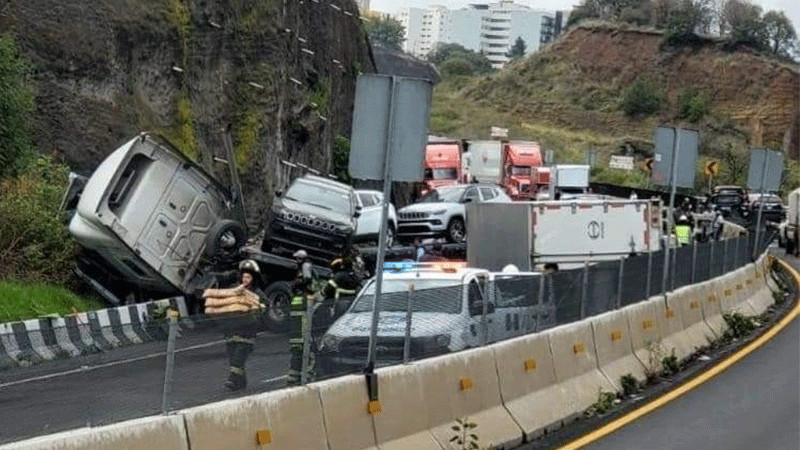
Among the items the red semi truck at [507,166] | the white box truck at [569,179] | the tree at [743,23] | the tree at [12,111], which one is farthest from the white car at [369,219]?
the tree at [743,23]

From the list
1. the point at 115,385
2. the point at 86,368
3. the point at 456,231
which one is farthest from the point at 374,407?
the point at 456,231

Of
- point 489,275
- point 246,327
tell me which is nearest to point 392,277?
point 489,275

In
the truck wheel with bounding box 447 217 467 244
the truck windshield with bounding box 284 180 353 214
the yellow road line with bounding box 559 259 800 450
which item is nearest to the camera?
the yellow road line with bounding box 559 259 800 450

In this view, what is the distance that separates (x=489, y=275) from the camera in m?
18.2

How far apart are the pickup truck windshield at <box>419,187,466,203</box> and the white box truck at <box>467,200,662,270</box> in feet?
36.4

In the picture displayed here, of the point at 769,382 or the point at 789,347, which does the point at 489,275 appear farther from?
the point at 789,347

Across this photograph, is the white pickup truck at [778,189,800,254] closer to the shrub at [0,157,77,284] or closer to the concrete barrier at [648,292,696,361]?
the concrete barrier at [648,292,696,361]

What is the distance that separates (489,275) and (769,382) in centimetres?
387

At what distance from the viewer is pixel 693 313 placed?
23281mm

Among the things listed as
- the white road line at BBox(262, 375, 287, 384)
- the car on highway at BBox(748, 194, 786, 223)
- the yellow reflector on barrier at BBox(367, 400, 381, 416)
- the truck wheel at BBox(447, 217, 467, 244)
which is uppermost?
the white road line at BBox(262, 375, 287, 384)

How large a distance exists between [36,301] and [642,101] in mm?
97117

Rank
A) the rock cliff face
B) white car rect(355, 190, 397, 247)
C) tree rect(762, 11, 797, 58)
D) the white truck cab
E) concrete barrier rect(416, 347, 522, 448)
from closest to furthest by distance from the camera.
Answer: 1. the white truck cab
2. concrete barrier rect(416, 347, 522, 448)
3. the rock cliff face
4. white car rect(355, 190, 397, 247)
5. tree rect(762, 11, 797, 58)

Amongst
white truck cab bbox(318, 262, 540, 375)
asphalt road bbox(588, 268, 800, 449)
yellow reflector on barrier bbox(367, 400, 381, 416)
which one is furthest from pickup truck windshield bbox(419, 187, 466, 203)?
yellow reflector on barrier bbox(367, 400, 381, 416)

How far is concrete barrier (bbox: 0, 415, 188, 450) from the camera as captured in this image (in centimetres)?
770
